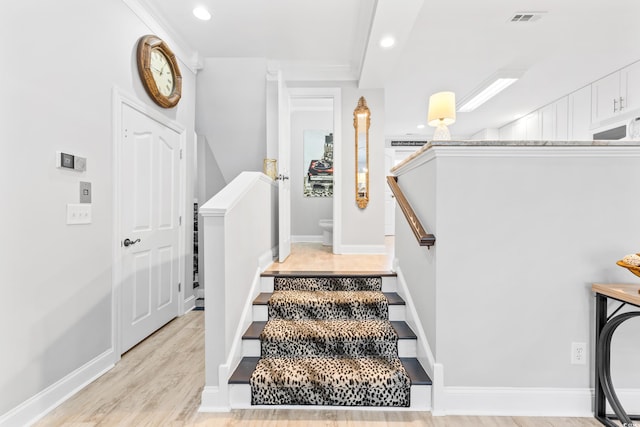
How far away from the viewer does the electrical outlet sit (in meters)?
1.74

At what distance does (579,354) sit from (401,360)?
3.15 feet

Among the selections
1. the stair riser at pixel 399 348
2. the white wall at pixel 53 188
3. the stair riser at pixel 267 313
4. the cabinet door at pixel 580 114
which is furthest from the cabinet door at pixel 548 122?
the white wall at pixel 53 188

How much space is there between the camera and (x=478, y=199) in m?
1.76

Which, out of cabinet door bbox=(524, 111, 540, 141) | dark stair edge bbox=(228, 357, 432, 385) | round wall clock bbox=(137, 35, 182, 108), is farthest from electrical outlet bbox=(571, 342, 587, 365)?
cabinet door bbox=(524, 111, 540, 141)

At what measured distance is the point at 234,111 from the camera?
150 inches

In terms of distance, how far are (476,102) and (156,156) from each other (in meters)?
4.71

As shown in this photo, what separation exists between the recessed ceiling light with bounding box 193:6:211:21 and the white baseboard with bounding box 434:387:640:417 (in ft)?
11.3

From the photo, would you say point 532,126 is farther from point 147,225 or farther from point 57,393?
point 57,393

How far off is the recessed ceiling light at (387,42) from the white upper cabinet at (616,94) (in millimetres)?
3181

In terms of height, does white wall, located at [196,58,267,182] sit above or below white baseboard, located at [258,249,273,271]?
above

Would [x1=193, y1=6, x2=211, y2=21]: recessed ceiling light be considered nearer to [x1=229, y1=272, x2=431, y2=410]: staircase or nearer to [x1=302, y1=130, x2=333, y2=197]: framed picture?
[x1=229, y1=272, x2=431, y2=410]: staircase

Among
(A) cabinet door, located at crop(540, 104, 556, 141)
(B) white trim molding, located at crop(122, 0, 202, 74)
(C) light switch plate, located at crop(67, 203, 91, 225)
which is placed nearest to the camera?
(C) light switch plate, located at crop(67, 203, 91, 225)

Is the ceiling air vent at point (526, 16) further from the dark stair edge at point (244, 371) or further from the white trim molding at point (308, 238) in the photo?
the white trim molding at point (308, 238)

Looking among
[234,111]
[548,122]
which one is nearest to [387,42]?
[234,111]
